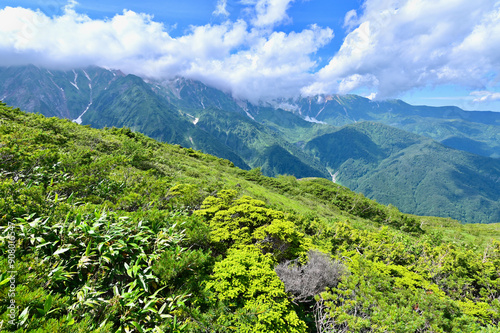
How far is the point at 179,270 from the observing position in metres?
6.25

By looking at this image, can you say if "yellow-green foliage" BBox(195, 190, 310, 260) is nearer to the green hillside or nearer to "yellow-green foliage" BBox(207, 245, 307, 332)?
the green hillside

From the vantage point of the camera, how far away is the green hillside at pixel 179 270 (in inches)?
185

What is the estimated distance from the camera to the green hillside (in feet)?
15.4

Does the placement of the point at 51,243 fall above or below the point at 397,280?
above

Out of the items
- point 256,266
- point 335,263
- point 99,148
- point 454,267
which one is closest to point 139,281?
point 256,266

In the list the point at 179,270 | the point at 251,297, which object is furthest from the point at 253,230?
the point at 179,270

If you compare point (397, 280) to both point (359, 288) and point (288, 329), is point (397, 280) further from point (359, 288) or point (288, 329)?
point (288, 329)

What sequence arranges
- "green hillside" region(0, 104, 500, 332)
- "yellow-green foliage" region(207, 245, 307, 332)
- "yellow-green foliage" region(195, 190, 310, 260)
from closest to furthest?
"green hillside" region(0, 104, 500, 332)
"yellow-green foliage" region(207, 245, 307, 332)
"yellow-green foliage" region(195, 190, 310, 260)

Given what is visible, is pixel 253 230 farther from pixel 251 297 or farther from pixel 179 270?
pixel 179 270

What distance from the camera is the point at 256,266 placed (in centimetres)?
804

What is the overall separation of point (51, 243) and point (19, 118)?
32.5 meters

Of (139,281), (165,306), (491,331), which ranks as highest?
(139,281)

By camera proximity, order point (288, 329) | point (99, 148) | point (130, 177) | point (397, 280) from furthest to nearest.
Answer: point (99, 148)
point (130, 177)
point (397, 280)
point (288, 329)

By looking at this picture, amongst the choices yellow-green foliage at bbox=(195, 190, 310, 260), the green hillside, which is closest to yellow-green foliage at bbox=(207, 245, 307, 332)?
the green hillside
